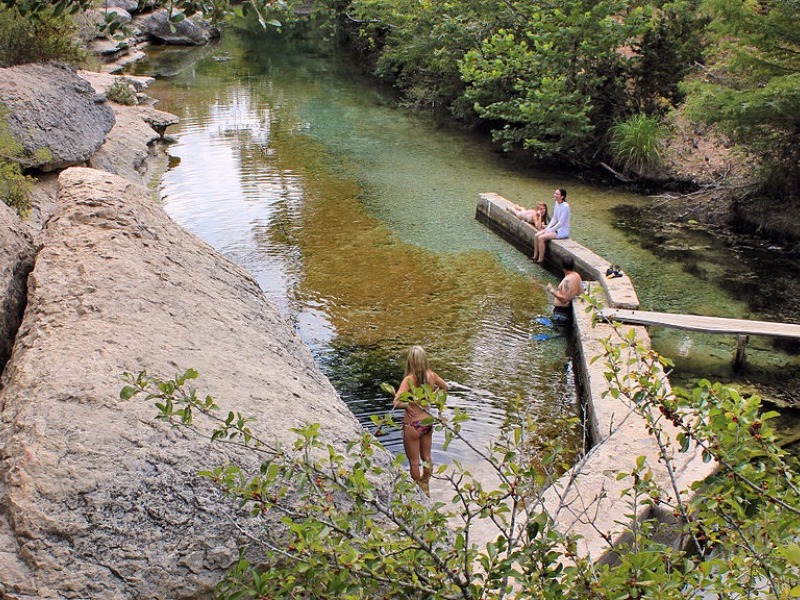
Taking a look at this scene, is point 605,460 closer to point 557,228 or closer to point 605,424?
point 605,424

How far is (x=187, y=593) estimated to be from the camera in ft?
12.7

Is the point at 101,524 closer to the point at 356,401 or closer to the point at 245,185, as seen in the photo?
the point at 356,401

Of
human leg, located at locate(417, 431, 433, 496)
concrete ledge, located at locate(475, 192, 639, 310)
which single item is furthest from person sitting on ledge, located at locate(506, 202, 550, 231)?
human leg, located at locate(417, 431, 433, 496)

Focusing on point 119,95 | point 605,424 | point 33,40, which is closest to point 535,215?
point 605,424

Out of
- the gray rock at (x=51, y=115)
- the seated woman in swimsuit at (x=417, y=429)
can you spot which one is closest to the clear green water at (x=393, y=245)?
the seated woman in swimsuit at (x=417, y=429)

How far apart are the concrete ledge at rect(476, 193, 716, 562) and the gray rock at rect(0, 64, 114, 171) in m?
8.23

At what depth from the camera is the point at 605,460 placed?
630 centimetres

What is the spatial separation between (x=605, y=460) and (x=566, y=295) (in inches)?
161

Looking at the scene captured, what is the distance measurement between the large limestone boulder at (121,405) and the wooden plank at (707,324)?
4545mm

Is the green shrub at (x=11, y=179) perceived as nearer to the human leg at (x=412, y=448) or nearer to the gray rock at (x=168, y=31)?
the human leg at (x=412, y=448)

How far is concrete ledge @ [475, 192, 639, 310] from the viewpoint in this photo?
10.2m

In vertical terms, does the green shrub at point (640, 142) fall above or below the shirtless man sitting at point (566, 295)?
above

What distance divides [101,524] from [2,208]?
3.17 m

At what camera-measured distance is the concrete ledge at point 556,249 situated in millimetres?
10188
